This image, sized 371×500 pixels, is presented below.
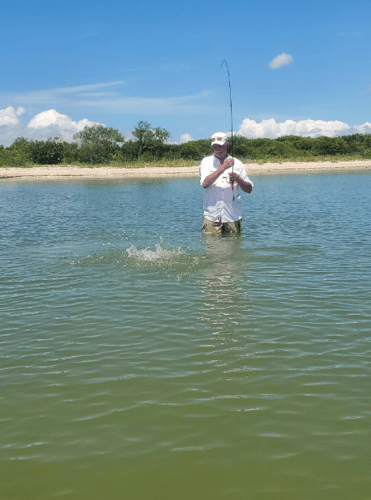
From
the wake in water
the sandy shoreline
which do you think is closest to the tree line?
the sandy shoreline

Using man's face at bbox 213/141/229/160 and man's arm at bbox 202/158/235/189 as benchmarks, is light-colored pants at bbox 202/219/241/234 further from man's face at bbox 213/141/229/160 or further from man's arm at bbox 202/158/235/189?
man's face at bbox 213/141/229/160

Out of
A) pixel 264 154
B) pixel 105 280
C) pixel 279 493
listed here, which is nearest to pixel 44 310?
pixel 105 280

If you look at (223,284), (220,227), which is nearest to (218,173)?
(220,227)

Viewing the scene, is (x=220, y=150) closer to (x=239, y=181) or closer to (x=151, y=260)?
(x=239, y=181)

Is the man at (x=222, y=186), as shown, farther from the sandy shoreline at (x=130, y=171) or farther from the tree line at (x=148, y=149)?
the tree line at (x=148, y=149)

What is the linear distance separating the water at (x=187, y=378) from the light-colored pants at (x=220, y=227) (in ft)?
3.72

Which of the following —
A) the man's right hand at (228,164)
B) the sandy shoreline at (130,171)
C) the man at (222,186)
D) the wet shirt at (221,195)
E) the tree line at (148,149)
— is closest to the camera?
the man's right hand at (228,164)

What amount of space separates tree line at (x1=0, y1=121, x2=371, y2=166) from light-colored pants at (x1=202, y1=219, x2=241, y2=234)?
67821 millimetres

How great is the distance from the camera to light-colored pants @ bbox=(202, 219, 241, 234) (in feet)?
39.6

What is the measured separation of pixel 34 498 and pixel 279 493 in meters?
1.68

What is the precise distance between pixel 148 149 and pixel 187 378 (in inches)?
3411

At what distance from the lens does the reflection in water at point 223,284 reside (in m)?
6.84

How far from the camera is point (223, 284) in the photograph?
340 inches

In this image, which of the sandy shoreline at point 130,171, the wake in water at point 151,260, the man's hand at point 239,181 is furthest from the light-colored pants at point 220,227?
the sandy shoreline at point 130,171
